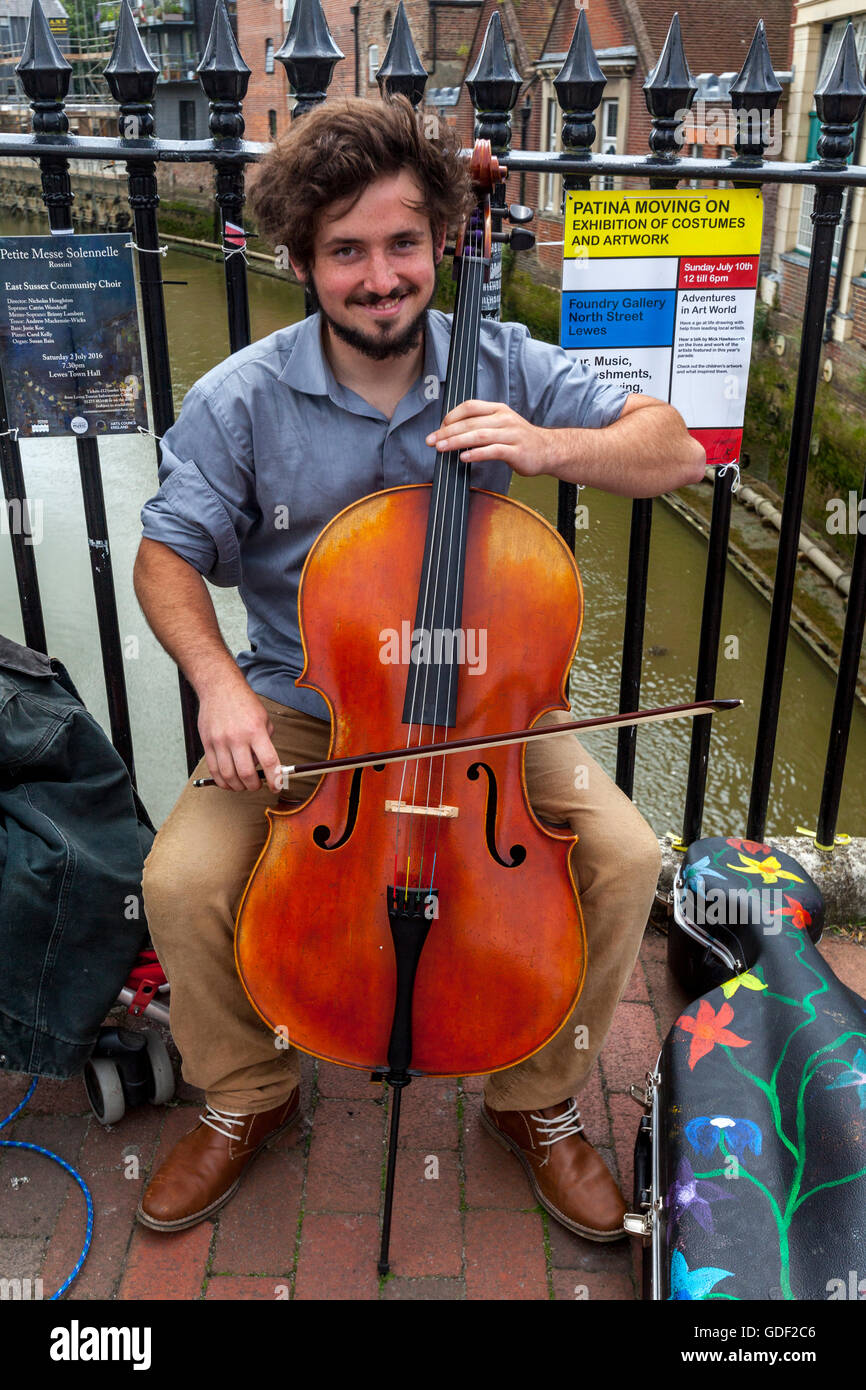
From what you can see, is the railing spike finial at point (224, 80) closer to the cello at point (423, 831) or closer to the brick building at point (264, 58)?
the cello at point (423, 831)

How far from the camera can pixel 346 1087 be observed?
239 cm

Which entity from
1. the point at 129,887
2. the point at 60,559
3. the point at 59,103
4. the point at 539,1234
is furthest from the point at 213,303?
the point at 539,1234

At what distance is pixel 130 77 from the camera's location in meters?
2.20

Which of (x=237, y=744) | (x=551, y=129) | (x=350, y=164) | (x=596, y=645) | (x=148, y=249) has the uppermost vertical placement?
(x=551, y=129)

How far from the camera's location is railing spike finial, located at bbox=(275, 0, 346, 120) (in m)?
2.22

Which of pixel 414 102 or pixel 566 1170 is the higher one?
pixel 414 102

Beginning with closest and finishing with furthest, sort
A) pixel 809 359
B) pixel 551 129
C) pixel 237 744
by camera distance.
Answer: pixel 237 744, pixel 809 359, pixel 551 129

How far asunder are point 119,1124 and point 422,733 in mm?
1075

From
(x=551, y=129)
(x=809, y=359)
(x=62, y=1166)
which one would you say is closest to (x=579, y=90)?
(x=809, y=359)

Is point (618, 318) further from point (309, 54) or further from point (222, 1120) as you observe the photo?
point (222, 1120)

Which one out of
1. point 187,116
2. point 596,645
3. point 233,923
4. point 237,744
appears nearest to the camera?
point 237,744

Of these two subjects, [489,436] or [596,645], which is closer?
[489,436]

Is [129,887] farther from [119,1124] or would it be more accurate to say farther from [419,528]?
[419,528]

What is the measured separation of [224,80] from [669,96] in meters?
0.89
